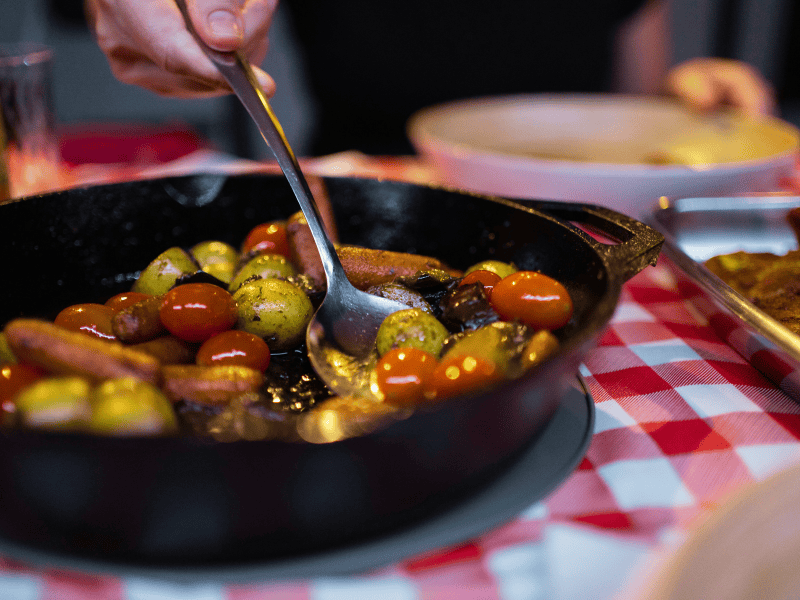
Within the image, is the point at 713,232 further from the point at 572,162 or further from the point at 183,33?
the point at 183,33

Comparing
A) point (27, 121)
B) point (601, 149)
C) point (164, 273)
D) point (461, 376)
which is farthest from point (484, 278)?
point (27, 121)

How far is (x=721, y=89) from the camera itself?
1.92 meters

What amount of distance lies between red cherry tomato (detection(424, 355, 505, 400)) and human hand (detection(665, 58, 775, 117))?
153 cm

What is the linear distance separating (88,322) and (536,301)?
0.60 m

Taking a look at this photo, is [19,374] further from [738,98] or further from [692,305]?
[738,98]

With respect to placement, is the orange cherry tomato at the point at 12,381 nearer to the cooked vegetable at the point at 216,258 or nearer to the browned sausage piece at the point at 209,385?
the browned sausage piece at the point at 209,385

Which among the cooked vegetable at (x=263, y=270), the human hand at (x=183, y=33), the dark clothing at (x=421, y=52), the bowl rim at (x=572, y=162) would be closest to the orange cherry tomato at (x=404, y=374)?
the cooked vegetable at (x=263, y=270)

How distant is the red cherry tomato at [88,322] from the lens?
79 cm

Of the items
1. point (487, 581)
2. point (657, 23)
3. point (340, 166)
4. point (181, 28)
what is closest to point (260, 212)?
point (181, 28)

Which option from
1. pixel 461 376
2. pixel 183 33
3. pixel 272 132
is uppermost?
pixel 183 33

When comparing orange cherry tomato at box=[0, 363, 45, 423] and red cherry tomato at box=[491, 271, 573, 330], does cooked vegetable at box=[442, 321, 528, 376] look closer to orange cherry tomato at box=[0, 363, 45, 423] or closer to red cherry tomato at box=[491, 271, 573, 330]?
red cherry tomato at box=[491, 271, 573, 330]

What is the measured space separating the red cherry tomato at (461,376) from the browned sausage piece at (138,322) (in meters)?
0.39

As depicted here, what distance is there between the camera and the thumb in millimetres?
937

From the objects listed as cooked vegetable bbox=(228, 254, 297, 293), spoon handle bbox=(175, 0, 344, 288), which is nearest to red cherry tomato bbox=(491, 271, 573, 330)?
spoon handle bbox=(175, 0, 344, 288)
